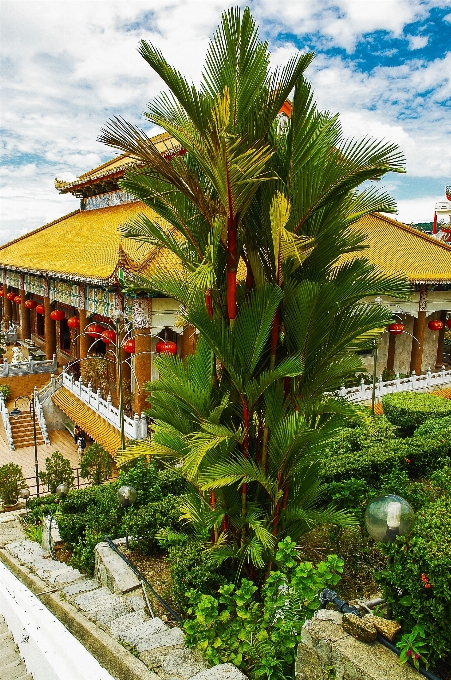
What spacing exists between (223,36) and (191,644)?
432 cm

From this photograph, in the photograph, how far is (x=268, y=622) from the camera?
3.62 m

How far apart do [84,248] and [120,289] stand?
5.19 meters

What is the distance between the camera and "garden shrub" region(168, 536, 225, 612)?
14.2ft

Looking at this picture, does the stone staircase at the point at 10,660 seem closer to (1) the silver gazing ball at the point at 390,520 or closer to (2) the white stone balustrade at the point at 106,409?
(1) the silver gazing ball at the point at 390,520

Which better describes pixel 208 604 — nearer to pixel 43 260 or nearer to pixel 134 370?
pixel 134 370

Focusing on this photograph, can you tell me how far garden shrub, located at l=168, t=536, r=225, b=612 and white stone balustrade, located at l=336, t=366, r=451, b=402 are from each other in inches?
407

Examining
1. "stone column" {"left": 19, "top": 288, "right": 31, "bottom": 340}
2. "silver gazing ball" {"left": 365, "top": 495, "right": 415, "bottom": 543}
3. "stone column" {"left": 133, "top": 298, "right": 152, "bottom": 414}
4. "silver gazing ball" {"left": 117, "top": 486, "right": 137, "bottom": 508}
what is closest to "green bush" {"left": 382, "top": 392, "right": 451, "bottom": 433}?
"stone column" {"left": 133, "top": 298, "right": 152, "bottom": 414}

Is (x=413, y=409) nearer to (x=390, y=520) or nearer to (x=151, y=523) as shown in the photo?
(x=151, y=523)

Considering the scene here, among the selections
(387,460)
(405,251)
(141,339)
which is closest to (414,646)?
(387,460)

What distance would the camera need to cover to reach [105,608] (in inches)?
181

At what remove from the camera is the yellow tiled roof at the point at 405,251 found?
1638 cm

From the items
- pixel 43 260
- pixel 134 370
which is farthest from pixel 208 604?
pixel 43 260

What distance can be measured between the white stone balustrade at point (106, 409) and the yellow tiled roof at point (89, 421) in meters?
0.16

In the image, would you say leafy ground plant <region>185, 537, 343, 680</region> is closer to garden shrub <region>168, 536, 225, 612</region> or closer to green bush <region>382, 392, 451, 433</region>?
garden shrub <region>168, 536, 225, 612</region>
